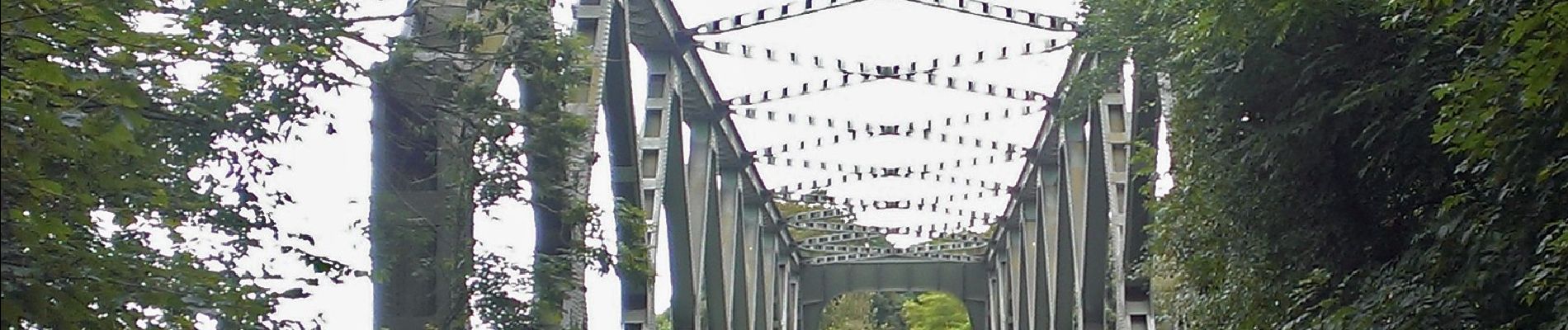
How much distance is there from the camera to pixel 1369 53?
866 centimetres

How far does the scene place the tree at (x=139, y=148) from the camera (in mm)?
5195

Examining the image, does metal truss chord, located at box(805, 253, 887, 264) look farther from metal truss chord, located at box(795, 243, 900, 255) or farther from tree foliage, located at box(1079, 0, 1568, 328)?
tree foliage, located at box(1079, 0, 1568, 328)

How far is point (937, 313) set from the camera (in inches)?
2089

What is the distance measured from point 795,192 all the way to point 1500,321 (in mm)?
25000

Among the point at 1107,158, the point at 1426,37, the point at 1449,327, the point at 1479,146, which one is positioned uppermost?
the point at 1107,158

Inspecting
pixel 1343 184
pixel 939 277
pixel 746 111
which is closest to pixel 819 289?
pixel 939 277

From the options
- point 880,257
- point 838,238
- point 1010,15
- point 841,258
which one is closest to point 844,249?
point 838,238

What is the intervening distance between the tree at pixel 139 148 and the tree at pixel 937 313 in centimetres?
4308

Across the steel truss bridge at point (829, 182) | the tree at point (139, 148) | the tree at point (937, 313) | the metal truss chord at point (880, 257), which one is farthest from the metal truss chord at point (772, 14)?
the tree at point (937, 313)

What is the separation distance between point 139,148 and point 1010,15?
1596 centimetres

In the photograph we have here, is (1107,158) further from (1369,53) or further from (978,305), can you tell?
(978,305)

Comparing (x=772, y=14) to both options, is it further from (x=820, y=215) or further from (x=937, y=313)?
(x=937, y=313)

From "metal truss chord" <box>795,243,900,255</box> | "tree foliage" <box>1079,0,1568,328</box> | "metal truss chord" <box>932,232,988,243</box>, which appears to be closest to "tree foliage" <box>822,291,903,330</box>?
"metal truss chord" <box>795,243,900,255</box>

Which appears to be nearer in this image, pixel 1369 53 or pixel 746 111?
pixel 1369 53
